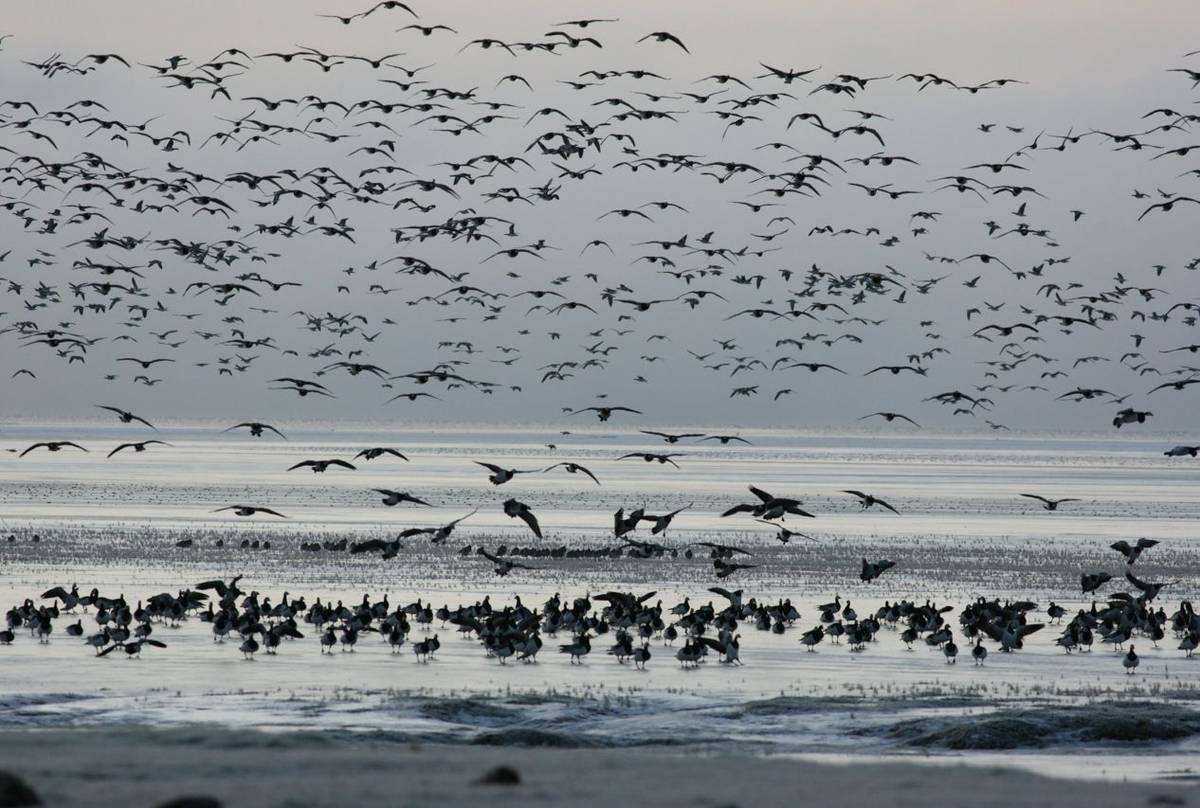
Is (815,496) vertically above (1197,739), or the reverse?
(815,496)

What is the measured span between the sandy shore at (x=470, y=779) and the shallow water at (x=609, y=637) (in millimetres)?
4729

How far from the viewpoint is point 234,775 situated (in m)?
14.0

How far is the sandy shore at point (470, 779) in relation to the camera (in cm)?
1272

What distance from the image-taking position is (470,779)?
13797 mm

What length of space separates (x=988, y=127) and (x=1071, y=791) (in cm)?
2871

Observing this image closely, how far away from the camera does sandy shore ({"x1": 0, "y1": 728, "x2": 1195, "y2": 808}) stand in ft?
41.7

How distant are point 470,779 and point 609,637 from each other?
18831 millimetres

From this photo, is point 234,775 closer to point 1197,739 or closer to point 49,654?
point 1197,739

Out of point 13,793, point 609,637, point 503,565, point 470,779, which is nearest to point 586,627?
point 609,637

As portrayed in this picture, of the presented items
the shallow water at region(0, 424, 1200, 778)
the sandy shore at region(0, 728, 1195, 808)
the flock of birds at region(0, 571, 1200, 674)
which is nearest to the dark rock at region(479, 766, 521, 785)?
the sandy shore at region(0, 728, 1195, 808)

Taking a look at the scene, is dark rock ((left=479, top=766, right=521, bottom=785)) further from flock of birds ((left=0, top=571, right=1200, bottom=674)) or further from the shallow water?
flock of birds ((left=0, top=571, right=1200, bottom=674))

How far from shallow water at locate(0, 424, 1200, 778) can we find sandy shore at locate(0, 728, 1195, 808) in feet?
15.5

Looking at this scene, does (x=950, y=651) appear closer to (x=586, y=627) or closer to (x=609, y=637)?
(x=586, y=627)

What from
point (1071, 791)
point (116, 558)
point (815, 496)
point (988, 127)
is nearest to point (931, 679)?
point (1071, 791)
